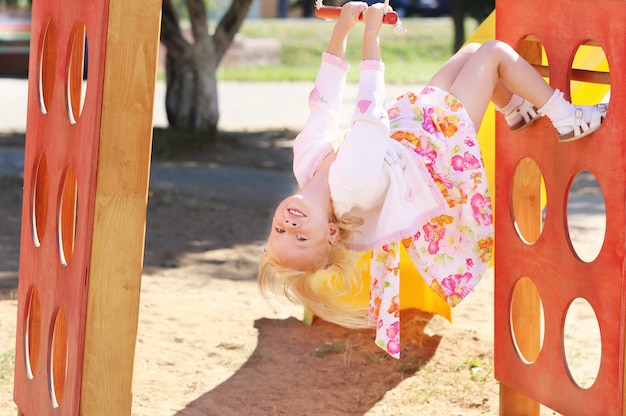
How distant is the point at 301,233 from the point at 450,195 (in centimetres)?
52

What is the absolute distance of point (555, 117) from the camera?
2.89 m

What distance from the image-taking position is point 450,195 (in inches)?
126

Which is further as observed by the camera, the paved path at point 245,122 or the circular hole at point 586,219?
the paved path at point 245,122

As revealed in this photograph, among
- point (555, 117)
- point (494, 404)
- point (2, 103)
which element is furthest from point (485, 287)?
point (2, 103)

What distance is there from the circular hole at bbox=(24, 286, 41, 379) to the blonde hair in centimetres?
73

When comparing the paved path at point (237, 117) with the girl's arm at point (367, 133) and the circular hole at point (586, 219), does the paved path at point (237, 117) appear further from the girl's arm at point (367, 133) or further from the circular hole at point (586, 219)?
the girl's arm at point (367, 133)

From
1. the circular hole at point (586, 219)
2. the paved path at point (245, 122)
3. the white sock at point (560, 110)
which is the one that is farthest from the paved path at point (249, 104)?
the white sock at point (560, 110)

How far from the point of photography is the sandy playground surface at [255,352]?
360 centimetres

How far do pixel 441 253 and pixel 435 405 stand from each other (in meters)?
0.68

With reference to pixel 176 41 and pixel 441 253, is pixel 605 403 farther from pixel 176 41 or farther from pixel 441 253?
pixel 176 41

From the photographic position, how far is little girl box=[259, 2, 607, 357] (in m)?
3.03

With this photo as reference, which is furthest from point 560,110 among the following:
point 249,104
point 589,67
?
point 249,104

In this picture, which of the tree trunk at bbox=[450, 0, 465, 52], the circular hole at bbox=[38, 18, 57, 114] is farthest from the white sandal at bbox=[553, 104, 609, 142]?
the tree trunk at bbox=[450, 0, 465, 52]

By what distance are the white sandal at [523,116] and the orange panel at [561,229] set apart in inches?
1.0
